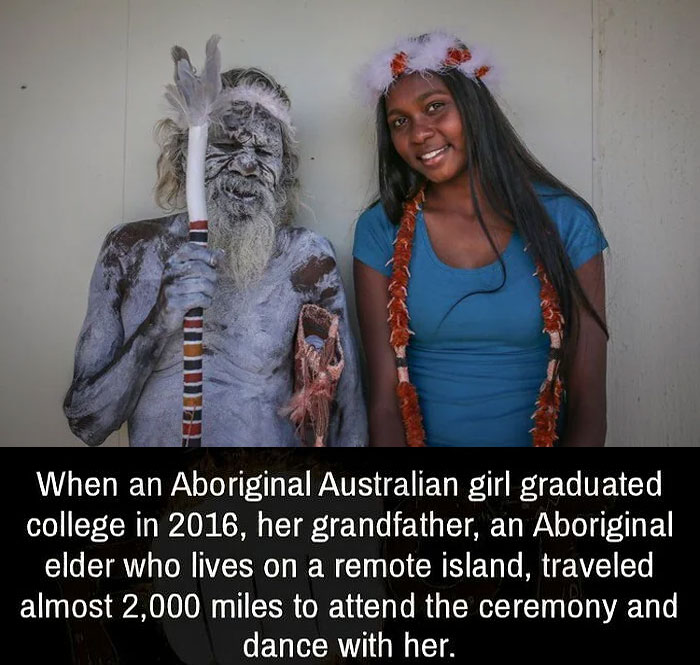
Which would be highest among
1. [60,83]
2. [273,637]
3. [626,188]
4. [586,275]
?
[60,83]

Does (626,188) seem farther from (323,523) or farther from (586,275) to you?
(323,523)

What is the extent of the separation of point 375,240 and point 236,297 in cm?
55

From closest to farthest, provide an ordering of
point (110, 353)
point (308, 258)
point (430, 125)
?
point (110, 353) < point (430, 125) < point (308, 258)

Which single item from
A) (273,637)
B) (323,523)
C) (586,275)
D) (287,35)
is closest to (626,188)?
(586,275)

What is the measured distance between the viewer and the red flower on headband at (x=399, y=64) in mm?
3732

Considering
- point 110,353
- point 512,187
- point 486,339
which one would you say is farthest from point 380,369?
point 110,353

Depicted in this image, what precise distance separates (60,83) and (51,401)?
1268 mm

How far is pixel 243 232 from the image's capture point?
12.1 ft

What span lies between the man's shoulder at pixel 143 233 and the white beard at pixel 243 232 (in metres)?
0.20

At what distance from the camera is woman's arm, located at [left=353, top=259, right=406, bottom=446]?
3.76 metres

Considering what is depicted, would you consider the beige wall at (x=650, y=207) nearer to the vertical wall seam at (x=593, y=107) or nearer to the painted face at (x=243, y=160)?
the vertical wall seam at (x=593, y=107)

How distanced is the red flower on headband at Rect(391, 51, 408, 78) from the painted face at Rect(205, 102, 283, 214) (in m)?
0.47

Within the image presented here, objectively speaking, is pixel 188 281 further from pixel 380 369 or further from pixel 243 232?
pixel 380 369

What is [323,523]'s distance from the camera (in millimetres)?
3369
